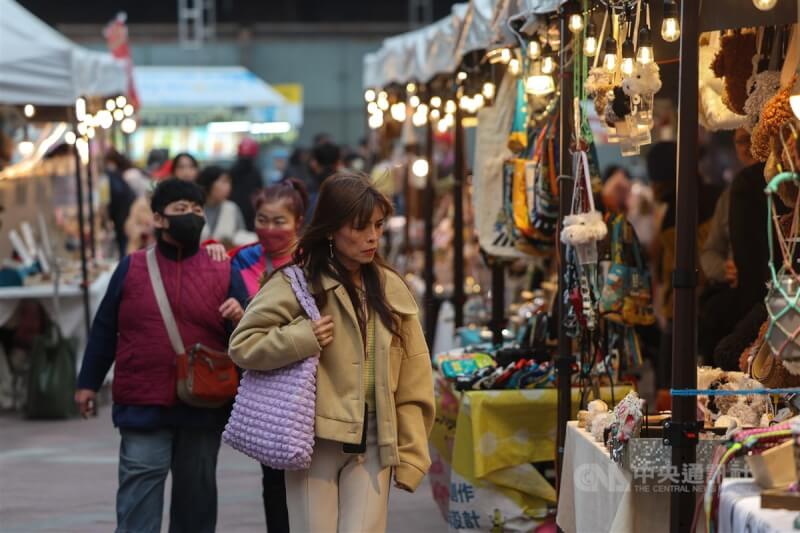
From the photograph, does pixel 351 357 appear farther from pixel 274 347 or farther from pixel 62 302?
pixel 62 302

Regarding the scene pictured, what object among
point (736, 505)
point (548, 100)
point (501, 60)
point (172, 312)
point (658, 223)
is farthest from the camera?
point (658, 223)

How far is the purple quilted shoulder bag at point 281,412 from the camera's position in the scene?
15.1 feet

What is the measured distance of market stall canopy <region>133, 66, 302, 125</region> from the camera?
20.7 m

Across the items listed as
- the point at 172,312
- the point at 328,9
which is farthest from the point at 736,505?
the point at 328,9

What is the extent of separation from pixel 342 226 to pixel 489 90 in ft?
15.3

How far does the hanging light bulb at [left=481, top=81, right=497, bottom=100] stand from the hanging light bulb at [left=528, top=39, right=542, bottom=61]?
1.88 meters

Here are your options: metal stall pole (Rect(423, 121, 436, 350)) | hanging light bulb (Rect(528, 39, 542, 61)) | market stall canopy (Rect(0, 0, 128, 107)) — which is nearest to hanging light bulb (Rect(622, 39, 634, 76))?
hanging light bulb (Rect(528, 39, 542, 61))

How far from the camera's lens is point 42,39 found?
414 inches

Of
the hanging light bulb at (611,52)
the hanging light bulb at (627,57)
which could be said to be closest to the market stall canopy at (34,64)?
the hanging light bulb at (627,57)

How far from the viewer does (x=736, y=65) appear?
6301mm

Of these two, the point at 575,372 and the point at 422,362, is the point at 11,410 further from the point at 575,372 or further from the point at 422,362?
the point at 422,362

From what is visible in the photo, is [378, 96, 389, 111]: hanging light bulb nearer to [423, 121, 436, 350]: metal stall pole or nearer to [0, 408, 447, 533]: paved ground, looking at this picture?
[423, 121, 436, 350]: metal stall pole

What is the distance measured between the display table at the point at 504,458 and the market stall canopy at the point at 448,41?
6.07ft

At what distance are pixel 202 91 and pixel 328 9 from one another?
12.8 m
